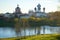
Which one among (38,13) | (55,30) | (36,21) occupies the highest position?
(38,13)

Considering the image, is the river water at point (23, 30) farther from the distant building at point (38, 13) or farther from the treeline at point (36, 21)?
the distant building at point (38, 13)

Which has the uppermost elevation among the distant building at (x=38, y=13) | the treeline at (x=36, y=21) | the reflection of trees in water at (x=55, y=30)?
the distant building at (x=38, y=13)

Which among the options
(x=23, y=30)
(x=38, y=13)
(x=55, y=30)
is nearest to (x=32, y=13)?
(x=38, y=13)

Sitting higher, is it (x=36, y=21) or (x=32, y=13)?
(x=32, y=13)

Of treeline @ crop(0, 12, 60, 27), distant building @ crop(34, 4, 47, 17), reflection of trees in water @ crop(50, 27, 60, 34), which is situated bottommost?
reflection of trees in water @ crop(50, 27, 60, 34)

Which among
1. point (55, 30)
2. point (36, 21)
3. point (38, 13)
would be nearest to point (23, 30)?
point (36, 21)

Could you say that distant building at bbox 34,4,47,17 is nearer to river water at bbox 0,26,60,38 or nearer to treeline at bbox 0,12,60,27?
treeline at bbox 0,12,60,27

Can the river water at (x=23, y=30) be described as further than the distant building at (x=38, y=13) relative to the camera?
No

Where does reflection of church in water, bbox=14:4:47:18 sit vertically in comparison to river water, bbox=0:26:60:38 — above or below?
above

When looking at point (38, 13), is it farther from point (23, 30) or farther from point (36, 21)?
point (23, 30)

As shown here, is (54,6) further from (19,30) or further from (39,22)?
(19,30)

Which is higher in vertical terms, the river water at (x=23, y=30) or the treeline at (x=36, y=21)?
the treeline at (x=36, y=21)

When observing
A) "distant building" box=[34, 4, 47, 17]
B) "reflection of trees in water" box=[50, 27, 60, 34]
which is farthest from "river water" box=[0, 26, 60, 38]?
"distant building" box=[34, 4, 47, 17]

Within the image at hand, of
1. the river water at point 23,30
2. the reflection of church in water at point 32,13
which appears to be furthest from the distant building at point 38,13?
the river water at point 23,30
